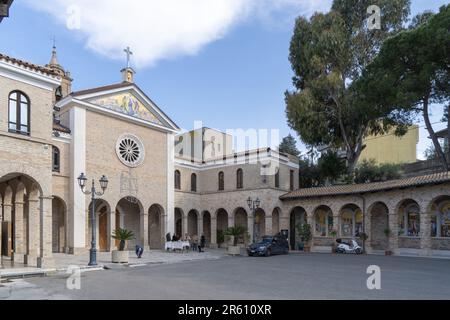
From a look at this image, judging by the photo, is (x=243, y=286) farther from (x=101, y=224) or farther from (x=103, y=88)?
(x=103, y=88)

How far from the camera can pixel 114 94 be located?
26.9 m

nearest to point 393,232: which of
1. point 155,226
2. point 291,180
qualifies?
point 291,180

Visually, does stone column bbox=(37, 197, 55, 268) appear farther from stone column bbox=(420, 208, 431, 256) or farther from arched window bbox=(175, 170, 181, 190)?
stone column bbox=(420, 208, 431, 256)

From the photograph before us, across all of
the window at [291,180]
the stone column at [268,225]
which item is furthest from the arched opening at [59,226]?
the window at [291,180]

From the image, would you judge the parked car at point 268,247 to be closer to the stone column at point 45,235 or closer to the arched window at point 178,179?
the arched window at point 178,179

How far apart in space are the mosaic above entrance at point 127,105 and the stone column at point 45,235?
1070 cm

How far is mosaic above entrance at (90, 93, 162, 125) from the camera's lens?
86.1 ft

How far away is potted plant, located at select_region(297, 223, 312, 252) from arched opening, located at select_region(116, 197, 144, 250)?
12126mm

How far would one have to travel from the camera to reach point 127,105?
27656mm

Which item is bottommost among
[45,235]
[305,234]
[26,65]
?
[305,234]

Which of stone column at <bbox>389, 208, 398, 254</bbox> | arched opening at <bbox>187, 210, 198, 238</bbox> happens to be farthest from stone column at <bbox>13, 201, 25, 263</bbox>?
stone column at <bbox>389, 208, 398, 254</bbox>

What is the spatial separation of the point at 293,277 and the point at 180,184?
811 inches

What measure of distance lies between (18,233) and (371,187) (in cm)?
2140
